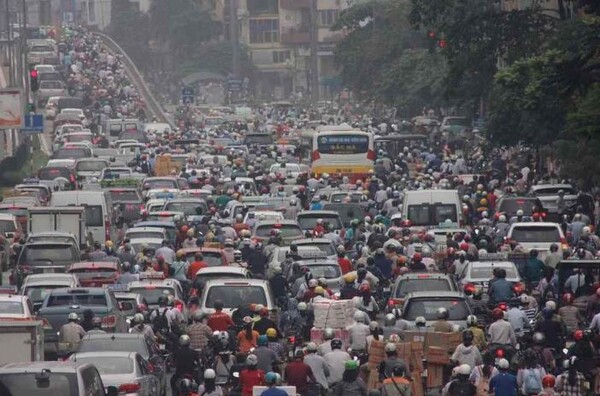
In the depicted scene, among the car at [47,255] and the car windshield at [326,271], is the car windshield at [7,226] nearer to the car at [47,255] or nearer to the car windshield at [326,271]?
the car at [47,255]

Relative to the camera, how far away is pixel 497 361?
25672 millimetres

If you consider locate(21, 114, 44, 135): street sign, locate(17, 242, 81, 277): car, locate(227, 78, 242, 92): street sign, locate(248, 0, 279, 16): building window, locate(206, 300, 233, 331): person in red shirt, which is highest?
locate(248, 0, 279, 16): building window

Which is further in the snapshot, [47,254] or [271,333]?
[47,254]

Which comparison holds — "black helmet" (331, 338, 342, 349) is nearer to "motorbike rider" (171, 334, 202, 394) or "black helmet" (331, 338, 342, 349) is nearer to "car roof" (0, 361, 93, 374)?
"motorbike rider" (171, 334, 202, 394)

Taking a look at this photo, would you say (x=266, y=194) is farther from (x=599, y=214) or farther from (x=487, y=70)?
(x=599, y=214)

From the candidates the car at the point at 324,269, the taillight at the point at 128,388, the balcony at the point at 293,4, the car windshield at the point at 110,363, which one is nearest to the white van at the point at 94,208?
the car at the point at 324,269

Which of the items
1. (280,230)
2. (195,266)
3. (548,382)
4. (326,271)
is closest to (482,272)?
(326,271)

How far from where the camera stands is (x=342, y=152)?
67.2 meters

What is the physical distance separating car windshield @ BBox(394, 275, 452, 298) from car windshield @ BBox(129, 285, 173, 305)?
352cm

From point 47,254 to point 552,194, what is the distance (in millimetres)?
13836

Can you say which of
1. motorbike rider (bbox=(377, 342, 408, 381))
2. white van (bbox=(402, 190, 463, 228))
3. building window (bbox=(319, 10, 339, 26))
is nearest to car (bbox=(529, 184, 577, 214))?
white van (bbox=(402, 190, 463, 228))

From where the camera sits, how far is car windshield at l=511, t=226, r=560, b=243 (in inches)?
1618

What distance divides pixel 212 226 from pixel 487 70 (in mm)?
14821

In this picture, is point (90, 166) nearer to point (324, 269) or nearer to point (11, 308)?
point (324, 269)
